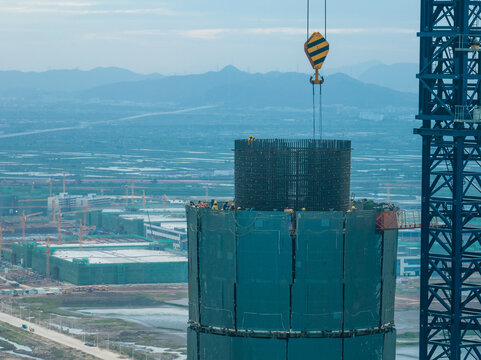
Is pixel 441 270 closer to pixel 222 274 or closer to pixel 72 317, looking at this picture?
pixel 222 274

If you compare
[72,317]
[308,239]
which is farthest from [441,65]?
[72,317]

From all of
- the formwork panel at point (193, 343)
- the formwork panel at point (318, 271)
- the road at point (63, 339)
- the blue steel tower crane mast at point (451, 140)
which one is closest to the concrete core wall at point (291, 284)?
the formwork panel at point (318, 271)

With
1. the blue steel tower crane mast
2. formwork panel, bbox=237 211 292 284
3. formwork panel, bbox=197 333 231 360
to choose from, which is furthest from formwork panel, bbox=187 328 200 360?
the blue steel tower crane mast

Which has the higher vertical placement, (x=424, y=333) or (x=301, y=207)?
(x=301, y=207)

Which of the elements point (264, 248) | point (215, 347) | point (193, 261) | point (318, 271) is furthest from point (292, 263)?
point (215, 347)

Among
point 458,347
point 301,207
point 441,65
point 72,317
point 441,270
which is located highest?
point 441,65

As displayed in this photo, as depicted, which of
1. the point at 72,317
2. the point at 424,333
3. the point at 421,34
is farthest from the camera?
the point at 72,317

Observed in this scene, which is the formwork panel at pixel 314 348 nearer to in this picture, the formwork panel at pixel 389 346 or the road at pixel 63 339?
the formwork panel at pixel 389 346
